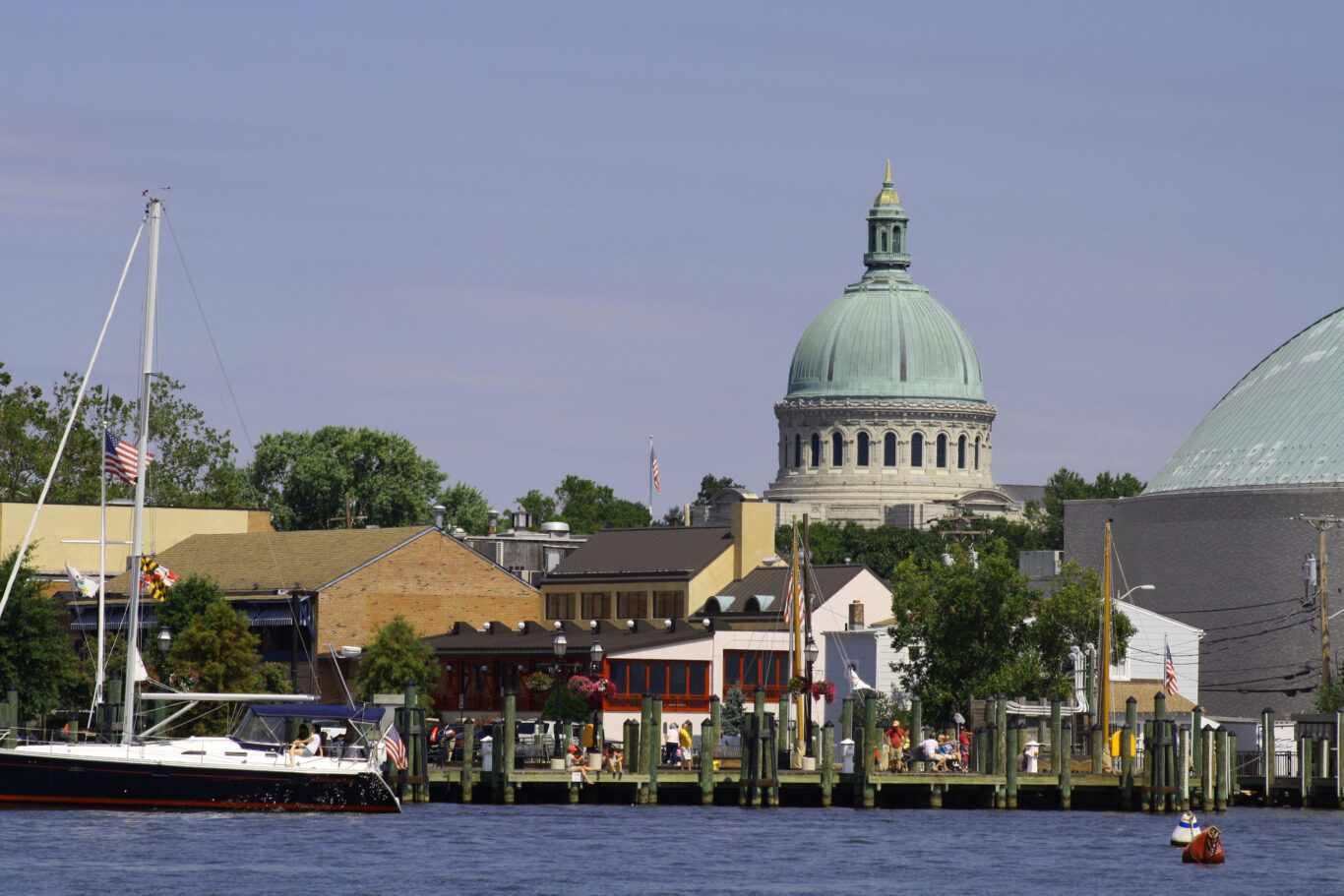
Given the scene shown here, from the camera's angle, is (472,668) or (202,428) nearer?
(472,668)

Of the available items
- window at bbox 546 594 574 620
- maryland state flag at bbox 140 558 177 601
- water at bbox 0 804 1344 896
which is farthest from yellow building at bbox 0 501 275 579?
water at bbox 0 804 1344 896

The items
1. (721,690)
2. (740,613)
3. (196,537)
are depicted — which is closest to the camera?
(721,690)

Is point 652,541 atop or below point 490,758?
atop

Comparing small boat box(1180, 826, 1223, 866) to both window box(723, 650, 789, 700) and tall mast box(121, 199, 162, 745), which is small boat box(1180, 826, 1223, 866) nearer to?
Answer: tall mast box(121, 199, 162, 745)

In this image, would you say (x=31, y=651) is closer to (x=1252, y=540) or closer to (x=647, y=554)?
(x=647, y=554)

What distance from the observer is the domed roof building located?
314 ft

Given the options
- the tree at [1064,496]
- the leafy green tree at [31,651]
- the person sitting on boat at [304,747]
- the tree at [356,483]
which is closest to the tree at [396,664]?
the leafy green tree at [31,651]

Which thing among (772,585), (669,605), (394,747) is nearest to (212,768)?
(394,747)

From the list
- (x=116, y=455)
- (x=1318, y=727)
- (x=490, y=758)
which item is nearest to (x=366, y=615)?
(x=116, y=455)

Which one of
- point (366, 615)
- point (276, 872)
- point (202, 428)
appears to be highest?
point (202, 428)

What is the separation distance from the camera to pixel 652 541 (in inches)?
4254

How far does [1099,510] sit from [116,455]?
4850 centimetres

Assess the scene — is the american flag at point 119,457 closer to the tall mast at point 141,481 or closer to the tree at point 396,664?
the tall mast at point 141,481

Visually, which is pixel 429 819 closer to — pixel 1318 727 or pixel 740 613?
pixel 1318 727
